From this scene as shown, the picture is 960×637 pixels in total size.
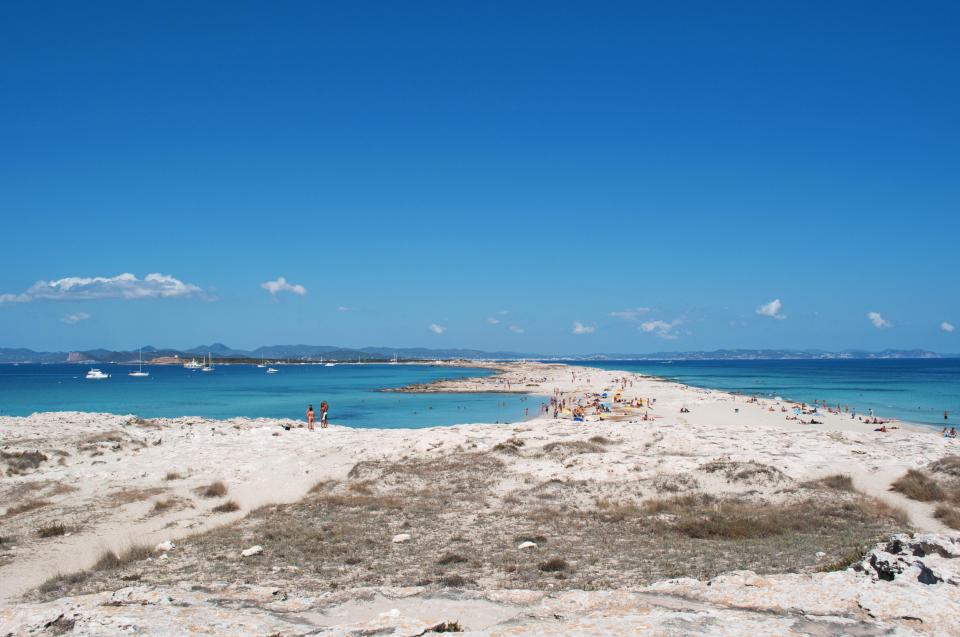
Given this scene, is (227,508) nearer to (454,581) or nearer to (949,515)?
(454,581)

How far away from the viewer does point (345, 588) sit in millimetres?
10273

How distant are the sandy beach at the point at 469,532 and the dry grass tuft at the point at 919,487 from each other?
0.91 ft

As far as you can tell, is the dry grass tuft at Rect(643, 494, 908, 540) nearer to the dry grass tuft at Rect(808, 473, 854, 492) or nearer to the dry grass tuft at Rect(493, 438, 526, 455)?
the dry grass tuft at Rect(808, 473, 854, 492)

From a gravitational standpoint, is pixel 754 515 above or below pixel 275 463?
above

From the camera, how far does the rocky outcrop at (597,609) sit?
654 centimetres

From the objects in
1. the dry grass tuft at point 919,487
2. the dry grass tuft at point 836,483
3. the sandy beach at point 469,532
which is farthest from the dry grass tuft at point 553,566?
the dry grass tuft at point 919,487

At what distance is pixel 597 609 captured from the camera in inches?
294

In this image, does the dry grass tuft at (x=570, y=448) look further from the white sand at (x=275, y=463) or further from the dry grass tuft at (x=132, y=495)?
the dry grass tuft at (x=132, y=495)

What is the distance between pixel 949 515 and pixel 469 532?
11.7m

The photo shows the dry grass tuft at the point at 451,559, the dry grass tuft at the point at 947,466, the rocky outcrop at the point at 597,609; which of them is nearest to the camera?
the rocky outcrop at the point at 597,609

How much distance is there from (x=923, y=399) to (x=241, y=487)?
7397 cm

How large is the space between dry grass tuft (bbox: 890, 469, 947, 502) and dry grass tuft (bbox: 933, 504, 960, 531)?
112cm

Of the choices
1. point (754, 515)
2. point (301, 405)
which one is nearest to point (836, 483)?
point (754, 515)

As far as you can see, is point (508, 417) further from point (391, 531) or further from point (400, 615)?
point (400, 615)
